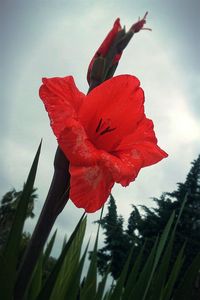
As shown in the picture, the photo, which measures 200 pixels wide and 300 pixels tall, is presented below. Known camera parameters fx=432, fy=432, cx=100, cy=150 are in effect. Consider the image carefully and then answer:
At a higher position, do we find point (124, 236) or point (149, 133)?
point (124, 236)

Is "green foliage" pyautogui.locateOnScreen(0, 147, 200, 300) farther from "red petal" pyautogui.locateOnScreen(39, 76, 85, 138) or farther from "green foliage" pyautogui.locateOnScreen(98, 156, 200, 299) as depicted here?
"green foliage" pyautogui.locateOnScreen(98, 156, 200, 299)

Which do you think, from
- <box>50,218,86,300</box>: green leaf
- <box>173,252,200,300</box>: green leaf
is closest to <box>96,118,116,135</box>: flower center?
<box>50,218,86,300</box>: green leaf

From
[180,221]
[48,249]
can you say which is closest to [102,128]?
[48,249]

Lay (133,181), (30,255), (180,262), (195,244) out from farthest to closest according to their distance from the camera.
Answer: (195,244)
(180,262)
(133,181)
(30,255)

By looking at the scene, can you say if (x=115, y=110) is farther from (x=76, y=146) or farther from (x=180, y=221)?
(x=180, y=221)

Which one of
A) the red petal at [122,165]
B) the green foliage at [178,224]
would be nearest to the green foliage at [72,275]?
the red petal at [122,165]

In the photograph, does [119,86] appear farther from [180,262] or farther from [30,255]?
[180,262]

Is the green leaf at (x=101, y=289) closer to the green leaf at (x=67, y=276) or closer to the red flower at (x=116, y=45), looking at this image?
the green leaf at (x=67, y=276)

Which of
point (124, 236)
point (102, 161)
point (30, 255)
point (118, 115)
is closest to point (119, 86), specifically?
point (118, 115)

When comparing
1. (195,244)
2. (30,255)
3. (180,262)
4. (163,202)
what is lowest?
(30,255)
